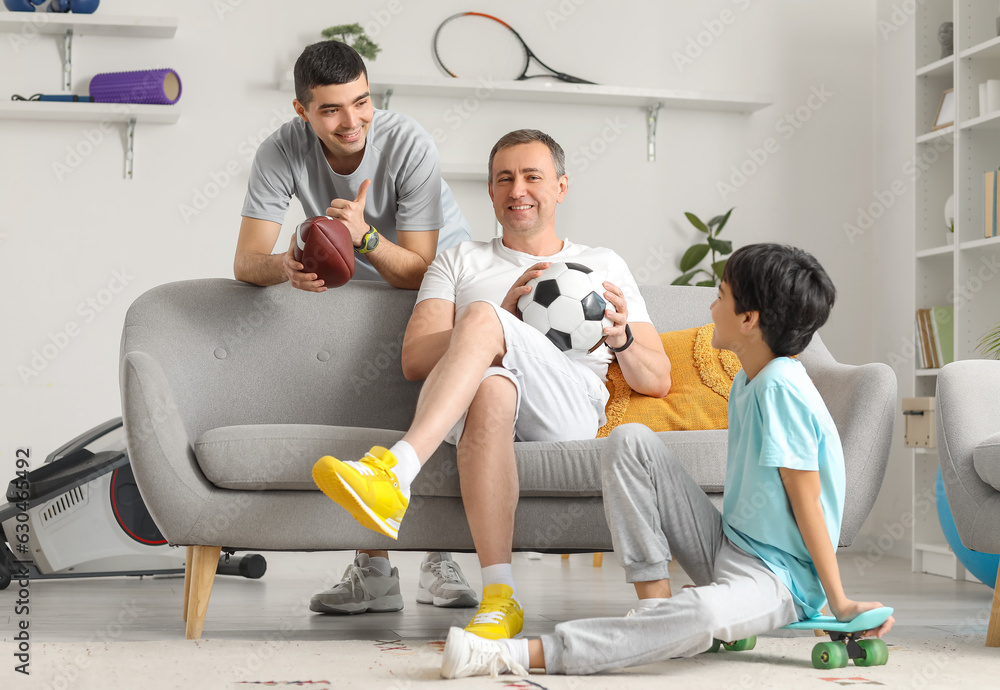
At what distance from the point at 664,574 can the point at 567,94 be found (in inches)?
109

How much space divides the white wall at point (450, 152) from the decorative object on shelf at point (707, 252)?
0.35ft

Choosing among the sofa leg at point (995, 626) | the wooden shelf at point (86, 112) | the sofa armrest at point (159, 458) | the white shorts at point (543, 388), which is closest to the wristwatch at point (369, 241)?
the white shorts at point (543, 388)

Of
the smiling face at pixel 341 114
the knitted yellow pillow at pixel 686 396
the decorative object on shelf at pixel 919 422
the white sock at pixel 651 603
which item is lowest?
the white sock at pixel 651 603

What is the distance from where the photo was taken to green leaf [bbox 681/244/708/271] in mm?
3904

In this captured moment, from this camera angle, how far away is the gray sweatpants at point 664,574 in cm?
138

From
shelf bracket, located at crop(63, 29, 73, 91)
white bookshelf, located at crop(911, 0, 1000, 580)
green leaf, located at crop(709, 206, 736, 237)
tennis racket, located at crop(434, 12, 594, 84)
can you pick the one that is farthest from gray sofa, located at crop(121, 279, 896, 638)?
tennis racket, located at crop(434, 12, 594, 84)

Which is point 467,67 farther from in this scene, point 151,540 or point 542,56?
point 151,540

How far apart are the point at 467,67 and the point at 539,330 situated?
239cm

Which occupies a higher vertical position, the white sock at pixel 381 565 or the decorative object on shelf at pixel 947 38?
the decorative object on shelf at pixel 947 38

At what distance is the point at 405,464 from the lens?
1.51 m

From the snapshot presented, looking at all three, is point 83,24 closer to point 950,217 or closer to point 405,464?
point 405,464

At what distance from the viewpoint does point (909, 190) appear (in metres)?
3.85

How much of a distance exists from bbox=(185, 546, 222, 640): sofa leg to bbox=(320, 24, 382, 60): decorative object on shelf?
2.46 metres

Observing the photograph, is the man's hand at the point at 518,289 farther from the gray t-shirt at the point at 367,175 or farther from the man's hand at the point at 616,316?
the gray t-shirt at the point at 367,175
